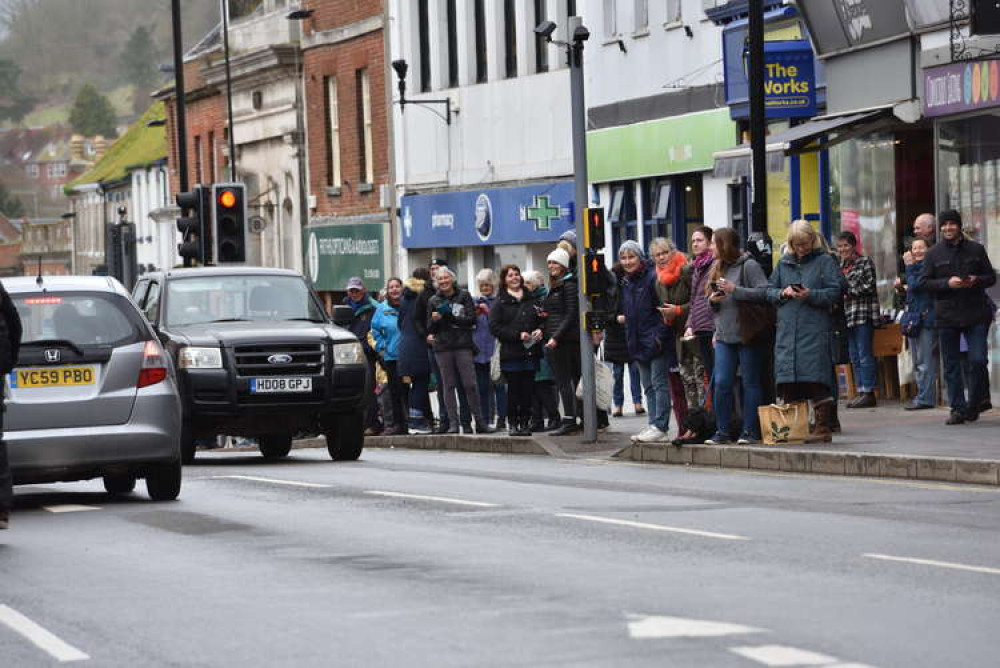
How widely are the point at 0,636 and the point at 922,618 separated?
3.86 meters

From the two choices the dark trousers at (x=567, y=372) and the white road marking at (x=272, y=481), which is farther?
the dark trousers at (x=567, y=372)

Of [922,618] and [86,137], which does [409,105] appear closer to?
[922,618]

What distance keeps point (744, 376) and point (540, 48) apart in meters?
25.1

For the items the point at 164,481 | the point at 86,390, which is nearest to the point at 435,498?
the point at 164,481

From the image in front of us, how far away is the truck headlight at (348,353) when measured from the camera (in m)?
22.3

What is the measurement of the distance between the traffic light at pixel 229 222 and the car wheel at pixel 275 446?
6345 millimetres

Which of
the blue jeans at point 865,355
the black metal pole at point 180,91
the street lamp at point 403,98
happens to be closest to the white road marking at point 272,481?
the blue jeans at point 865,355

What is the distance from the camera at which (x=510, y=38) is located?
45875mm

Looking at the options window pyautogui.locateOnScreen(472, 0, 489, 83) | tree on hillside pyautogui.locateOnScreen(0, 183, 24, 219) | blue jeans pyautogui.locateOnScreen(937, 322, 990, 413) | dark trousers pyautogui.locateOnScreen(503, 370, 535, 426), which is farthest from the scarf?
tree on hillside pyautogui.locateOnScreen(0, 183, 24, 219)

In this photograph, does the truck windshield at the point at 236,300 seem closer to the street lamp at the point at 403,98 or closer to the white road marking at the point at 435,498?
the white road marking at the point at 435,498

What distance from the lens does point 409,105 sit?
51062 millimetres

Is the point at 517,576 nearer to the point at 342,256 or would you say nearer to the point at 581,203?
the point at 581,203

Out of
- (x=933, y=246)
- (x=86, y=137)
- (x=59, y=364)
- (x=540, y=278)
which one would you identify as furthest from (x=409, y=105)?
(x=86, y=137)

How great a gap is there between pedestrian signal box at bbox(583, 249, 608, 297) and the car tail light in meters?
6.29
